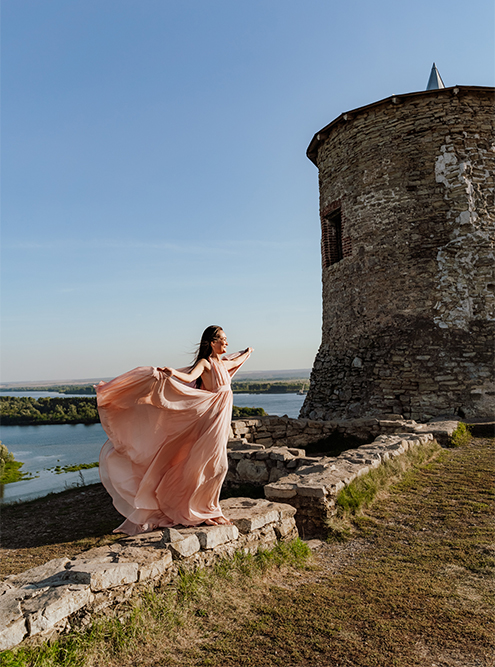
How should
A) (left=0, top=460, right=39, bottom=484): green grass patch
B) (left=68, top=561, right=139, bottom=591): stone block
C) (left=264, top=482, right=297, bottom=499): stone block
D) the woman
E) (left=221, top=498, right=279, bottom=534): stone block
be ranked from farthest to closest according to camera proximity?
(left=0, top=460, right=39, bottom=484): green grass patch, (left=264, top=482, right=297, bottom=499): stone block, the woman, (left=221, top=498, right=279, bottom=534): stone block, (left=68, top=561, right=139, bottom=591): stone block


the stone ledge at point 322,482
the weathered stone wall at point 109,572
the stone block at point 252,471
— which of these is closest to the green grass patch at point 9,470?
the stone block at point 252,471

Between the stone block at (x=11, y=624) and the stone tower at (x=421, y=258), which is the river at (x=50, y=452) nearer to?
the stone tower at (x=421, y=258)

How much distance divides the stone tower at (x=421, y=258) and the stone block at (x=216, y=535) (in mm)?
7891

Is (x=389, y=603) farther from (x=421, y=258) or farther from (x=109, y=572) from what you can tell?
(x=421, y=258)

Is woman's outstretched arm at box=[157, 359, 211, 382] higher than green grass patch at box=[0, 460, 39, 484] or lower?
higher

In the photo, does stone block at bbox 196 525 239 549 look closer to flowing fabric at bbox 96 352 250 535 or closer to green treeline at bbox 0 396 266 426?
flowing fabric at bbox 96 352 250 535

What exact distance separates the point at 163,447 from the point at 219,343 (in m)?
1.13

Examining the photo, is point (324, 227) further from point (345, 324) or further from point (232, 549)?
point (232, 549)

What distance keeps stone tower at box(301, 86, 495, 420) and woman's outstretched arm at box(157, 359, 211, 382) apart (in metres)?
7.51

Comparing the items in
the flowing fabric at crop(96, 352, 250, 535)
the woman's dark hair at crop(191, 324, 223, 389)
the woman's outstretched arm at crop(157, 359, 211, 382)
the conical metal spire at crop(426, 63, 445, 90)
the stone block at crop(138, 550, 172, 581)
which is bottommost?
the stone block at crop(138, 550, 172, 581)

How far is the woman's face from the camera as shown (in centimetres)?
443

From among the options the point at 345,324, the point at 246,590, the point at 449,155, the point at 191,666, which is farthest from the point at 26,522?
the point at 449,155

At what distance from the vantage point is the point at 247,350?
16.9ft

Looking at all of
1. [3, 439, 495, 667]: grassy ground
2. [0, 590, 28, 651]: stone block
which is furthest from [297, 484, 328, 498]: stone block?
[0, 590, 28, 651]: stone block
